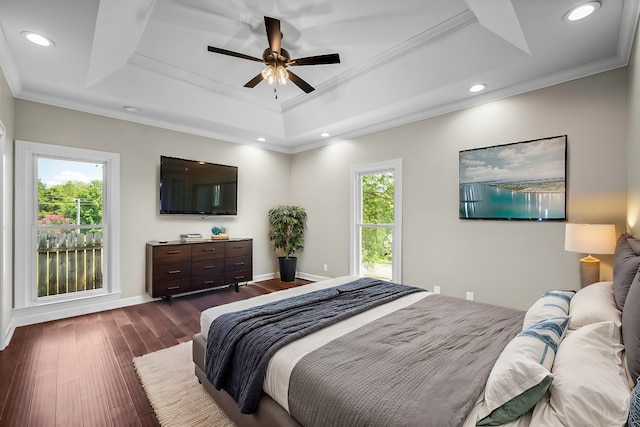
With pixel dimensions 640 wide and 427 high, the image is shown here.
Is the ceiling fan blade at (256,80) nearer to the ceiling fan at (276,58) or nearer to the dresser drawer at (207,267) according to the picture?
the ceiling fan at (276,58)

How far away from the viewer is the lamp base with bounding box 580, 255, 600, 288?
101 inches

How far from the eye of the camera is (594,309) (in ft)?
4.74

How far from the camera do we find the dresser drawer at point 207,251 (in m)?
4.32

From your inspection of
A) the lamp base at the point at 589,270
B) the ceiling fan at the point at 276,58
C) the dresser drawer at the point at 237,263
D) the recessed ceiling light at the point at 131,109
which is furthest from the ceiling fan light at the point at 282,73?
the lamp base at the point at 589,270

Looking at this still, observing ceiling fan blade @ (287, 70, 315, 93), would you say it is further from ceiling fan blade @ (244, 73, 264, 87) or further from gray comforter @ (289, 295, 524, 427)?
gray comforter @ (289, 295, 524, 427)

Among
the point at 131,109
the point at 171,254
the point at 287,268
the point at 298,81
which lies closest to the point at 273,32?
the point at 298,81

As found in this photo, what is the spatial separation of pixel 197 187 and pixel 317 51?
110 inches

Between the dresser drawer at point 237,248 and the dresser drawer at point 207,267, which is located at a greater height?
the dresser drawer at point 237,248

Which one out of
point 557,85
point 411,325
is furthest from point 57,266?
point 557,85

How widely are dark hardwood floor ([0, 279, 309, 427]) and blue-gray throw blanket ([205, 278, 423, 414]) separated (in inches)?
25.8

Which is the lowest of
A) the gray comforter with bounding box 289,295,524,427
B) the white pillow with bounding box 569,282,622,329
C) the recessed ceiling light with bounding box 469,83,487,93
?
the gray comforter with bounding box 289,295,524,427

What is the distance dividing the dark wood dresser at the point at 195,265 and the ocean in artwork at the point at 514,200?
134 inches

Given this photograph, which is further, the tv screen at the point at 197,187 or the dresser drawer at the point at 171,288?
the tv screen at the point at 197,187

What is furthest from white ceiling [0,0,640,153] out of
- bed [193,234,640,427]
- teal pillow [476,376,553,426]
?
teal pillow [476,376,553,426]
